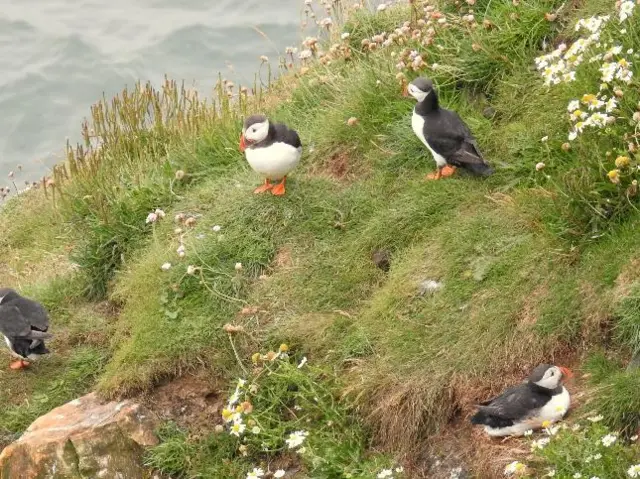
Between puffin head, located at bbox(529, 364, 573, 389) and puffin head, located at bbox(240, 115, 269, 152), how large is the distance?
280 centimetres

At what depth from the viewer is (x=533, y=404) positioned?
5.23 m

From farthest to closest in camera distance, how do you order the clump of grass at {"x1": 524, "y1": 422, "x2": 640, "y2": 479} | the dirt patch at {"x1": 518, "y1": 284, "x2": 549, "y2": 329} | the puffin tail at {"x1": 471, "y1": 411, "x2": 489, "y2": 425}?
the dirt patch at {"x1": 518, "y1": 284, "x2": 549, "y2": 329}, the puffin tail at {"x1": 471, "y1": 411, "x2": 489, "y2": 425}, the clump of grass at {"x1": 524, "y1": 422, "x2": 640, "y2": 479}

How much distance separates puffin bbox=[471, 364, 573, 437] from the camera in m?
5.22

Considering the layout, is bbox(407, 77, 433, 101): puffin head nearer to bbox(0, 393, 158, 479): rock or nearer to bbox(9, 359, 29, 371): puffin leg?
bbox(0, 393, 158, 479): rock

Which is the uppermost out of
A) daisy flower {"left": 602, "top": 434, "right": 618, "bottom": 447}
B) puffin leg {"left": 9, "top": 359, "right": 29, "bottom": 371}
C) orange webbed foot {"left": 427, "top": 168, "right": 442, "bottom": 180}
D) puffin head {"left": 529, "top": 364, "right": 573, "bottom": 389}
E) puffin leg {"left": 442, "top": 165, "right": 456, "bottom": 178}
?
daisy flower {"left": 602, "top": 434, "right": 618, "bottom": 447}

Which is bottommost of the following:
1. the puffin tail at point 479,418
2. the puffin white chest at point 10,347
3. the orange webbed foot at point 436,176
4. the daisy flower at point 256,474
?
the puffin white chest at point 10,347

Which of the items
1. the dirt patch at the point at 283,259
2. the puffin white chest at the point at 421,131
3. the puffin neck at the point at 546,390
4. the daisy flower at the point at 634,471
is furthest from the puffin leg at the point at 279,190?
the daisy flower at the point at 634,471

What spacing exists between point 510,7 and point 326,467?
4.00m

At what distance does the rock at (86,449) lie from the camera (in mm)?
6250

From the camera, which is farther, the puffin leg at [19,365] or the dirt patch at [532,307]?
the puffin leg at [19,365]

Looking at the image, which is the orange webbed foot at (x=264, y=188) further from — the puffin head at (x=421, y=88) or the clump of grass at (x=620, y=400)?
the clump of grass at (x=620, y=400)

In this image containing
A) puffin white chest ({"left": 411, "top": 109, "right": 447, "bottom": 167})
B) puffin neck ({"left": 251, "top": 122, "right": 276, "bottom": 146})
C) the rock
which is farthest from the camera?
puffin neck ({"left": 251, "top": 122, "right": 276, "bottom": 146})

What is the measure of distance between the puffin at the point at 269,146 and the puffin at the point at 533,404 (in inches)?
102

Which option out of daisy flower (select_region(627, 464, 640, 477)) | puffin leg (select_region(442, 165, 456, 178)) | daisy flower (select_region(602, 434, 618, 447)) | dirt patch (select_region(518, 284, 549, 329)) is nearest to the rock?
dirt patch (select_region(518, 284, 549, 329))
